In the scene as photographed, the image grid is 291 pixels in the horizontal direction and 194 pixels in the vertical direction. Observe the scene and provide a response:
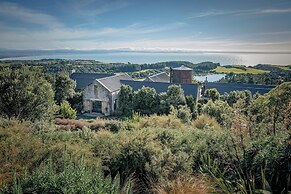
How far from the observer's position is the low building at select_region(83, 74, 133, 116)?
2272 centimetres

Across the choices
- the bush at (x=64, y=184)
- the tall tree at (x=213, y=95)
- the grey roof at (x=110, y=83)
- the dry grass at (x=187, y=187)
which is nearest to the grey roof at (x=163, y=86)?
the grey roof at (x=110, y=83)

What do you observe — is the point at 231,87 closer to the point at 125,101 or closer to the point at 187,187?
the point at 125,101

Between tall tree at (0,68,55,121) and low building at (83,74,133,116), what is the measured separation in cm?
1147

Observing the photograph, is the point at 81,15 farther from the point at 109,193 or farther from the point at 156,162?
the point at 109,193

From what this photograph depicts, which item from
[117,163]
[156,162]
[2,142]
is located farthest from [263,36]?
[2,142]

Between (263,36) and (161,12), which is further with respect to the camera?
(161,12)

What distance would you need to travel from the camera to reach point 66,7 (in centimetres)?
575

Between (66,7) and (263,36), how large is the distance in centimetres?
445

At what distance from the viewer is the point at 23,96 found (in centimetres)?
1055

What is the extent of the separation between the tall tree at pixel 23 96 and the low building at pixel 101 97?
37.6 ft

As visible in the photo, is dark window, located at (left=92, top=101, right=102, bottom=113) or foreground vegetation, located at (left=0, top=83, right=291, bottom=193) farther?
dark window, located at (left=92, top=101, right=102, bottom=113)

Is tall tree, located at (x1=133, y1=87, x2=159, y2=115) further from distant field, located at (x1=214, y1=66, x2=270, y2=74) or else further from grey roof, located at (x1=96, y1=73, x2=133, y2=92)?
distant field, located at (x1=214, y1=66, x2=270, y2=74)

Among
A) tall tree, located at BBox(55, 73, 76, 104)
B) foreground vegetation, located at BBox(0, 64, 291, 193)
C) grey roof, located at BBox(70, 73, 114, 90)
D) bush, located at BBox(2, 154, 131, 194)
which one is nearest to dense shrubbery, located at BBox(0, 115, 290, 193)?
foreground vegetation, located at BBox(0, 64, 291, 193)

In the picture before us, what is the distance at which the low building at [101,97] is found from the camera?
22.7 metres
